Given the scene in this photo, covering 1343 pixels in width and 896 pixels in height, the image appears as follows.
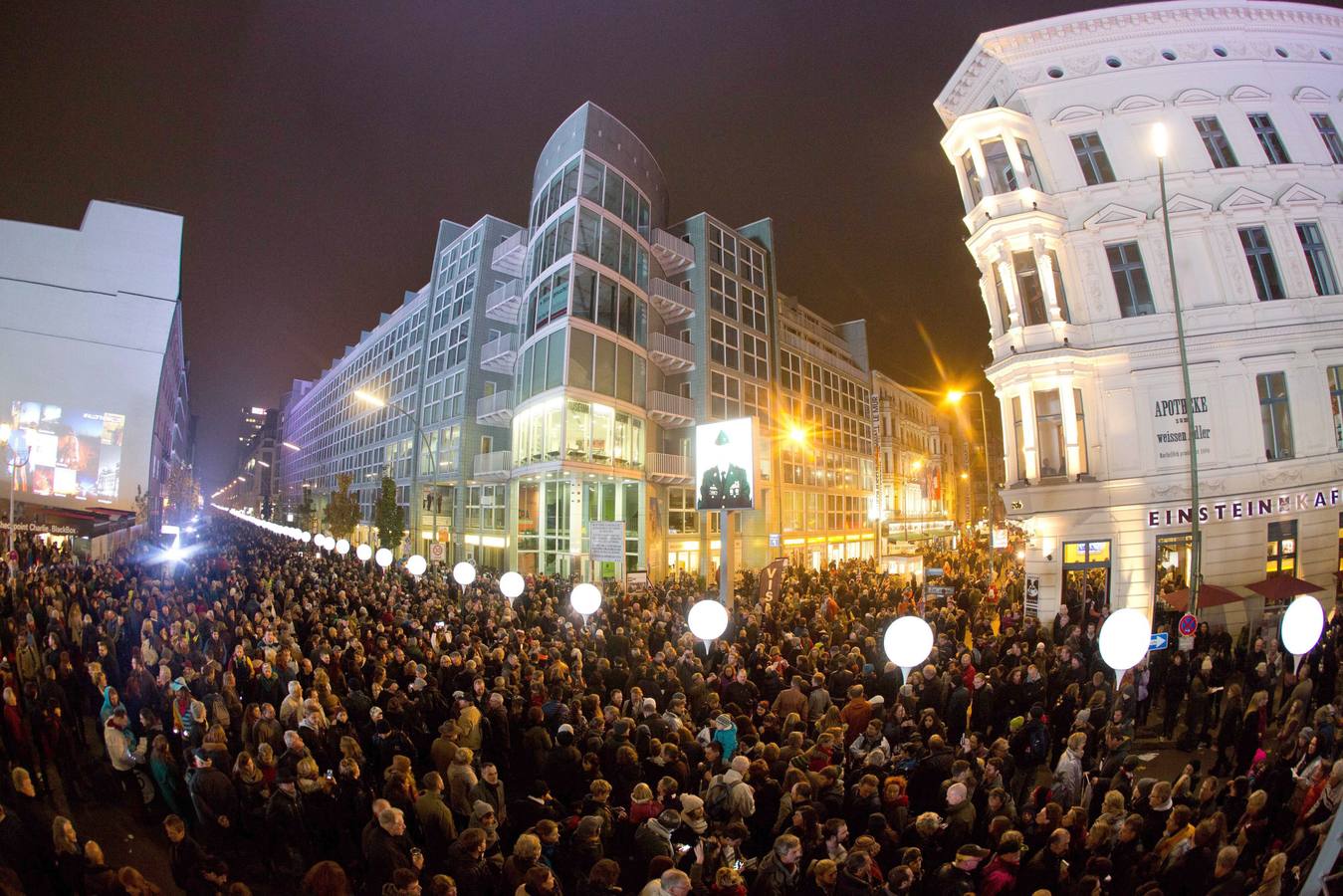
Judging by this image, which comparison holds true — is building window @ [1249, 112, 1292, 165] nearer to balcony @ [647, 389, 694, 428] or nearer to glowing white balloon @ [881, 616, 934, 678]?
glowing white balloon @ [881, 616, 934, 678]

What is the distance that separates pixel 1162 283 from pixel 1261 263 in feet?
9.78

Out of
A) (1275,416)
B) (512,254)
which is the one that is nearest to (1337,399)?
(1275,416)

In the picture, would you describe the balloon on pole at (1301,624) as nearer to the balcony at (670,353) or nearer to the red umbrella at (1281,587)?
the red umbrella at (1281,587)

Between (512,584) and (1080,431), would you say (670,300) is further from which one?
(512,584)

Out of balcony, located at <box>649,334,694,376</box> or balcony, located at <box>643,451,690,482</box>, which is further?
balcony, located at <box>649,334,694,376</box>

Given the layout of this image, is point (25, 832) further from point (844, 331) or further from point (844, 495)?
point (844, 331)

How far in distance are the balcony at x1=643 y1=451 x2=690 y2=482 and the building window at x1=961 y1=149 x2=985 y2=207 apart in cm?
2090

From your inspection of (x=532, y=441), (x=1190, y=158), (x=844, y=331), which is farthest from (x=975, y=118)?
(x=844, y=331)

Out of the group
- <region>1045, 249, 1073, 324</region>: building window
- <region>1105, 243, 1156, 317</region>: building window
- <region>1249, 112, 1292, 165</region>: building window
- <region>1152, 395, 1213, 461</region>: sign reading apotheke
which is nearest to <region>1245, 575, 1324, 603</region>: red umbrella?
<region>1152, 395, 1213, 461</region>: sign reading apotheke

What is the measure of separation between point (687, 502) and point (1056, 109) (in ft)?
90.0

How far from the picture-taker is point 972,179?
23.9m

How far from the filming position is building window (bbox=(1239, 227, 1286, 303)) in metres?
20.1

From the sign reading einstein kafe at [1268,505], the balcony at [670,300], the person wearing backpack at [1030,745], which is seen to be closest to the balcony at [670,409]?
the balcony at [670,300]

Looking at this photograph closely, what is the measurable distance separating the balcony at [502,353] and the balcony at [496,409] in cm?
213
